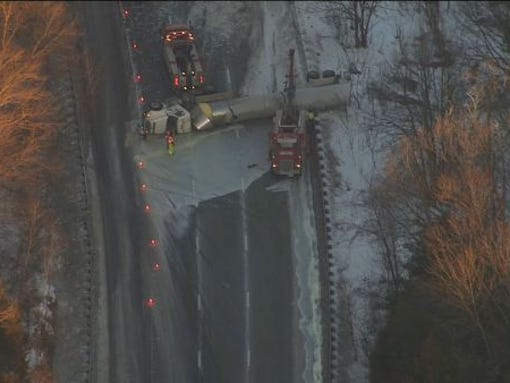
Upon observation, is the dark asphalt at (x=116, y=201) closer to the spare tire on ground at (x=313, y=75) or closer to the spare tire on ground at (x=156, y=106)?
the spare tire on ground at (x=156, y=106)

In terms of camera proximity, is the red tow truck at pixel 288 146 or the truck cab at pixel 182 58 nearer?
the red tow truck at pixel 288 146

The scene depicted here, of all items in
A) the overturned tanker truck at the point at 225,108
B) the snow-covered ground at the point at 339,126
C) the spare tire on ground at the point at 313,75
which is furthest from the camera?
the spare tire on ground at the point at 313,75

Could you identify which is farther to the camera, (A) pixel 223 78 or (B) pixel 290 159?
(A) pixel 223 78

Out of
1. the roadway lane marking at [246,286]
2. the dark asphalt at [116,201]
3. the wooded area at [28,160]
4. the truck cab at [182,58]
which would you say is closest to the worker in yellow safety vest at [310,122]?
the roadway lane marking at [246,286]

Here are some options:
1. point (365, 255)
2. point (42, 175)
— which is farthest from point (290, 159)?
point (42, 175)

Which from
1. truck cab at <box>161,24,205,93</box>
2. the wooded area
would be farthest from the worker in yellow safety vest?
the wooded area

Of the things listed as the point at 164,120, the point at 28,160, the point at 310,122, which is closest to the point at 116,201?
the point at 28,160

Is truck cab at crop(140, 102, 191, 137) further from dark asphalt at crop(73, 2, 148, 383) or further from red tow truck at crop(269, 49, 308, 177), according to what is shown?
red tow truck at crop(269, 49, 308, 177)

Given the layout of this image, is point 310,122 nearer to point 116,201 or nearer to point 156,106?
point 156,106

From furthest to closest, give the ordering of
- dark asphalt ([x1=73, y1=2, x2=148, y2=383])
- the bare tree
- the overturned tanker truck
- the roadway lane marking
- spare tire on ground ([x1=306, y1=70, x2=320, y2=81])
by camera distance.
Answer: the bare tree, spare tire on ground ([x1=306, y1=70, x2=320, y2=81]), the overturned tanker truck, dark asphalt ([x1=73, y1=2, x2=148, y2=383]), the roadway lane marking

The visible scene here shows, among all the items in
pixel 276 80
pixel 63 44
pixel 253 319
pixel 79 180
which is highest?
pixel 63 44

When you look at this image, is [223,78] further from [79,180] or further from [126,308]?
[126,308]
